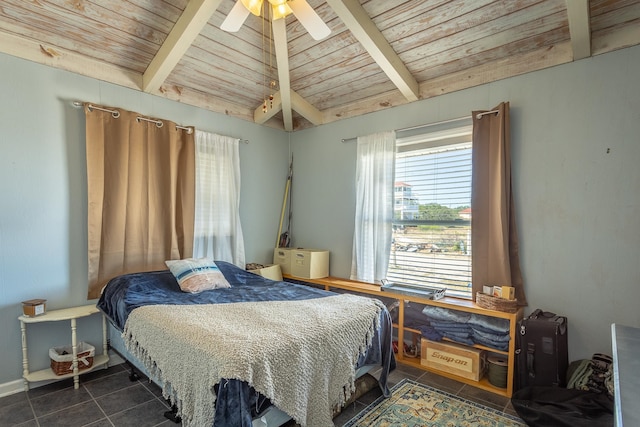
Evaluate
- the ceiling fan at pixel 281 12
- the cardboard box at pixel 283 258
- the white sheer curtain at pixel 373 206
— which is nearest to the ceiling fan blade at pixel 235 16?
the ceiling fan at pixel 281 12

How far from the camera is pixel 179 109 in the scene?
3301mm

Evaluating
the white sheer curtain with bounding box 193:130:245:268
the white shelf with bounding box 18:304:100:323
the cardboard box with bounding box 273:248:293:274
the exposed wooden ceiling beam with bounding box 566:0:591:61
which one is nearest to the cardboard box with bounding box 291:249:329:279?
the cardboard box with bounding box 273:248:293:274

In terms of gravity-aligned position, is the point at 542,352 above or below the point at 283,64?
below

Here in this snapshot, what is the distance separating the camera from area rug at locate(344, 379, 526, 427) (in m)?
2.02

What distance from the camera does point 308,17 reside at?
6.69 ft

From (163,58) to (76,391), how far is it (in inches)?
105

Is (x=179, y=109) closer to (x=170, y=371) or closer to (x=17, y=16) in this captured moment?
(x=17, y=16)

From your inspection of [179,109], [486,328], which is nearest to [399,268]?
[486,328]

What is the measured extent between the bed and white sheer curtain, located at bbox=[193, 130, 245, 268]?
876 millimetres

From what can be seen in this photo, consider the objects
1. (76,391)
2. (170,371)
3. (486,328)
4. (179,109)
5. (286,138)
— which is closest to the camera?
(170,371)

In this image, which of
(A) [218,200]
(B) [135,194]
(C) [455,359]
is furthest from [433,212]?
(B) [135,194]

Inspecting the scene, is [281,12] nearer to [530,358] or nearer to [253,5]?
[253,5]

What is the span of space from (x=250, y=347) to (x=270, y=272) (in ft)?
7.26

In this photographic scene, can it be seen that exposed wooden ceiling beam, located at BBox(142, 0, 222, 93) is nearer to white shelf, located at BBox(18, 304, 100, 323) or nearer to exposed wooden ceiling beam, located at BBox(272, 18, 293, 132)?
exposed wooden ceiling beam, located at BBox(272, 18, 293, 132)
